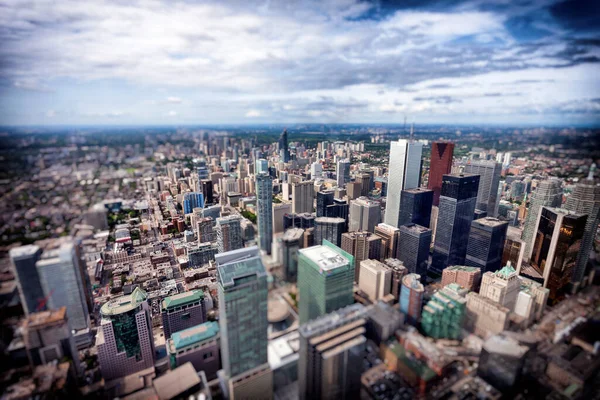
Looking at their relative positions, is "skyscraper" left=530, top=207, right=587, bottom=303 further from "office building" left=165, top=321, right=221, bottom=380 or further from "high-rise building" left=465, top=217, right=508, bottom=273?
"office building" left=165, top=321, right=221, bottom=380

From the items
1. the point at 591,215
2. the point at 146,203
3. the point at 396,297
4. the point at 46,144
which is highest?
the point at 46,144

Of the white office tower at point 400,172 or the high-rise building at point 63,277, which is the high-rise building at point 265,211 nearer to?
the high-rise building at point 63,277

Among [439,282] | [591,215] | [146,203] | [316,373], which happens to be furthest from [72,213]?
[591,215]

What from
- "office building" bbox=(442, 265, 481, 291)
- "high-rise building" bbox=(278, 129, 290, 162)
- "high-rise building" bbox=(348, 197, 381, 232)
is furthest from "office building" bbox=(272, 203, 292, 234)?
"office building" bbox=(442, 265, 481, 291)

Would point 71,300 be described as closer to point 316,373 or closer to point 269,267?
point 269,267

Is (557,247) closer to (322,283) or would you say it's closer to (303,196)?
(322,283)

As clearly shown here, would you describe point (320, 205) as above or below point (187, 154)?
below
